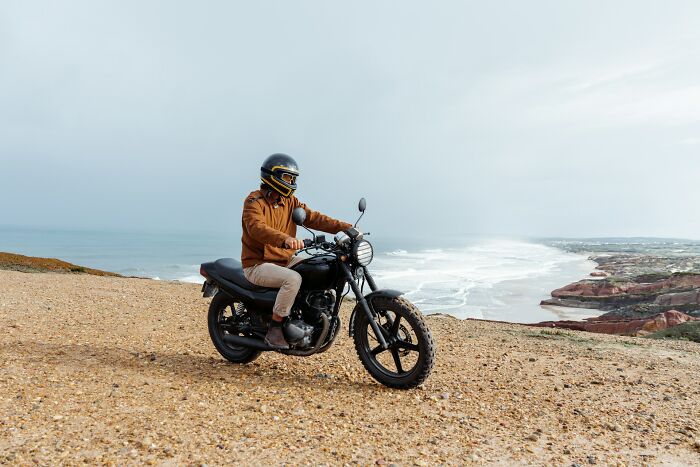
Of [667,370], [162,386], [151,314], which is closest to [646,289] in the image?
[667,370]

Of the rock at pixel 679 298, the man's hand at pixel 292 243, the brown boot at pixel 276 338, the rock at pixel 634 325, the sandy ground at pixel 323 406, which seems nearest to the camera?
the sandy ground at pixel 323 406

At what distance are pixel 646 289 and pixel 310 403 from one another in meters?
36.6

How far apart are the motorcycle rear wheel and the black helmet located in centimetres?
167

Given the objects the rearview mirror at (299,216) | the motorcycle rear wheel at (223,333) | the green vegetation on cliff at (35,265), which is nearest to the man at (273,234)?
the rearview mirror at (299,216)

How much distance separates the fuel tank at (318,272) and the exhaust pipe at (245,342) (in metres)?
0.91

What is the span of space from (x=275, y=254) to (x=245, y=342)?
1.20 metres

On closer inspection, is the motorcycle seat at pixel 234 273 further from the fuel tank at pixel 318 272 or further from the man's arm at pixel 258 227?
the man's arm at pixel 258 227

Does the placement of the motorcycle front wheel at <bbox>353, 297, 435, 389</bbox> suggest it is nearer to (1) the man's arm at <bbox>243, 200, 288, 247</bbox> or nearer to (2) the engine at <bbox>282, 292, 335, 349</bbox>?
(2) the engine at <bbox>282, 292, 335, 349</bbox>

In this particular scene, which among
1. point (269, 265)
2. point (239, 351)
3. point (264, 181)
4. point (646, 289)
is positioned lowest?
point (646, 289)

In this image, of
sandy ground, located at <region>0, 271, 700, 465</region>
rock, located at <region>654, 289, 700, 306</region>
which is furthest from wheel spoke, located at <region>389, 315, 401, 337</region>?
rock, located at <region>654, 289, 700, 306</region>

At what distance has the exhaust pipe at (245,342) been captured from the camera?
18.5 ft

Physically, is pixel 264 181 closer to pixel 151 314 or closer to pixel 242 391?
pixel 242 391

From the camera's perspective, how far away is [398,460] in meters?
3.58

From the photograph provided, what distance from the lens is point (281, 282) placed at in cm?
526
